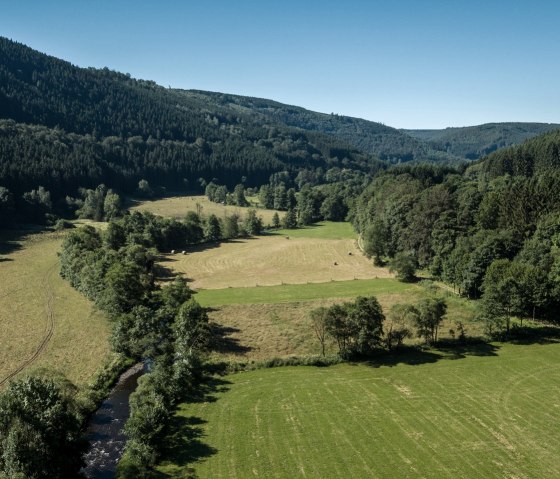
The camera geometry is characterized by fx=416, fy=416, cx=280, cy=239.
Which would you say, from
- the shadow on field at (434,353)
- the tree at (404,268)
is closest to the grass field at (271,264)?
the tree at (404,268)

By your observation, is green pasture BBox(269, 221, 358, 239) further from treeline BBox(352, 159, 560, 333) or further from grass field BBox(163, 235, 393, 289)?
treeline BBox(352, 159, 560, 333)

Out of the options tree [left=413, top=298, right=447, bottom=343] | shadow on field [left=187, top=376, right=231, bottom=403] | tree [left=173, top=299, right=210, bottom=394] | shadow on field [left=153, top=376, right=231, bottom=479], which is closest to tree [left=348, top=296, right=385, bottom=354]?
tree [left=413, top=298, right=447, bottom=343]

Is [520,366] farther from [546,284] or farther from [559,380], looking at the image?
[546,284]

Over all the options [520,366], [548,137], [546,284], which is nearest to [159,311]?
[520,366]

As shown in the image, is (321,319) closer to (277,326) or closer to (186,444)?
(277,326)

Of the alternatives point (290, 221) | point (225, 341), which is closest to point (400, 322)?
point (225, 341)

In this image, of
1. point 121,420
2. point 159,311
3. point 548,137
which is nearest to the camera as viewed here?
point 121,420
